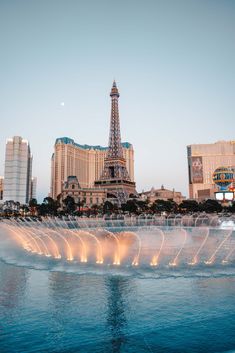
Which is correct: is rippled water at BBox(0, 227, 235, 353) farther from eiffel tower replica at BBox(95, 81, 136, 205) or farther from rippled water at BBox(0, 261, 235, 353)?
eiffel tower replica at BBox(95, 81, 136, 205)

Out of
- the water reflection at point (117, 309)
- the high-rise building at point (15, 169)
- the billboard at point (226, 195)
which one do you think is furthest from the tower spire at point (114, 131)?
the water reflection at point (117, 309)

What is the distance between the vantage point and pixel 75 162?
167250 mm

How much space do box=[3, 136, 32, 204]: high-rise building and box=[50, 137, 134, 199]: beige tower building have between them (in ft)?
59.5

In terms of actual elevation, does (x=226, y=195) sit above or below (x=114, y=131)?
below

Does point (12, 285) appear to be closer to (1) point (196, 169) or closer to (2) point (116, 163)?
(2) point (116, 163)

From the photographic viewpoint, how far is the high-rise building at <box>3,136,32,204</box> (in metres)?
151

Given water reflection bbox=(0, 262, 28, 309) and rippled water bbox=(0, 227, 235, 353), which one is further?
water reflection bbox=(0, 262, 28, 309)

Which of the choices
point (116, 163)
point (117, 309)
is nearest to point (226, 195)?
point (116, 163)

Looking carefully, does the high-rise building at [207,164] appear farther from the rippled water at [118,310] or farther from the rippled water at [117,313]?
the rippled water at [117,313]

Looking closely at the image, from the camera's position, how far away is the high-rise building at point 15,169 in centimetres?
15088

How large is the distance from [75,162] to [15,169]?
32.9 m

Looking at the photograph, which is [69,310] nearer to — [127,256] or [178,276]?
[178,276]

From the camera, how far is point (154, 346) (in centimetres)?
709


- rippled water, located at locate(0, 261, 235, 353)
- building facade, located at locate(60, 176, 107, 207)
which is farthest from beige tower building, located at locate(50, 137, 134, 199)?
rippled water, located at locate(0, 261, 235, 353)
